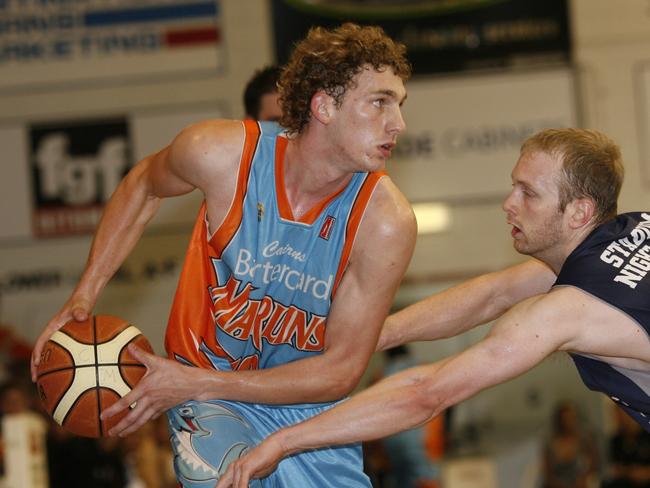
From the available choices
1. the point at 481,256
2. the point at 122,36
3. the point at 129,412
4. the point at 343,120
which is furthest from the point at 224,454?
the point at 122,36

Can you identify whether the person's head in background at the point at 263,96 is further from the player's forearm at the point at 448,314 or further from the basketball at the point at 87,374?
the basketball at the point at 87,374

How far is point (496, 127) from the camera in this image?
1234cm

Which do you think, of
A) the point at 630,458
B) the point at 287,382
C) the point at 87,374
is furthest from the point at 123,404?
the point at 630,458

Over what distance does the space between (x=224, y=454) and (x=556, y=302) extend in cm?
142

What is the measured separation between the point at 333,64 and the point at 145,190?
1.02m

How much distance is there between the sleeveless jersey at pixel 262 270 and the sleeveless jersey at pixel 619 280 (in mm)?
948

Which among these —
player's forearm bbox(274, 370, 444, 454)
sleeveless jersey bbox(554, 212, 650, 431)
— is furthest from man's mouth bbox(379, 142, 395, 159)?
player's forearm bbox(274, 370, 444, 454)

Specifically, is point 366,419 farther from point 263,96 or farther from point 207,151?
point 263,96

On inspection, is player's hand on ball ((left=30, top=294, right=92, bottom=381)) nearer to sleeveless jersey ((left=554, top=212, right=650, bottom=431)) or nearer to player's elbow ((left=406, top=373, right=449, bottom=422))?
player's elbow ((left=406, top=373, right=449, bottom=422))

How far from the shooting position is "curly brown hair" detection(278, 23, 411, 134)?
4.26 metres

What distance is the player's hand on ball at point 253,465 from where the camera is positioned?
3518mm

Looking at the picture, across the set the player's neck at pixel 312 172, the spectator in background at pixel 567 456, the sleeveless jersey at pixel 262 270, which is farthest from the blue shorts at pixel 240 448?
the spectator in background at pixel 567 456

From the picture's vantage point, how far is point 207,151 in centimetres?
420

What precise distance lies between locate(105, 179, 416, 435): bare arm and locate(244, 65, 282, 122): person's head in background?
134 centimetres
